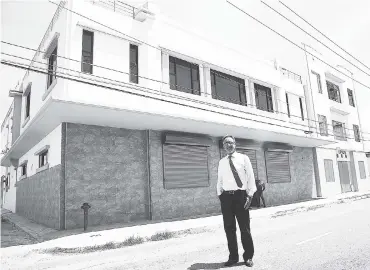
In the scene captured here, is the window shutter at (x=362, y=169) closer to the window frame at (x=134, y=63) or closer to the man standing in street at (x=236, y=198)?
the window frame at (x=134, y=63)

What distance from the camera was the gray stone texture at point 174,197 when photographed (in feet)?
37.8

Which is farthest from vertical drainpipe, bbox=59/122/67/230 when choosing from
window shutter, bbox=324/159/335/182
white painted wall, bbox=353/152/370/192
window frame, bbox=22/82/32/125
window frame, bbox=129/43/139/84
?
white painted wall, bbox=353/152/370/192

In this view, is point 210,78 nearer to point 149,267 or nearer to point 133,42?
point 133,42

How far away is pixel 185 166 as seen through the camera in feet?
41.5

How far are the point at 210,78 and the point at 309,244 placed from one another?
35.3 ft

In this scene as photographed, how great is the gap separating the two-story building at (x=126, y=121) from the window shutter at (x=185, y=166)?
0.14 ft

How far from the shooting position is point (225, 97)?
15.6 m

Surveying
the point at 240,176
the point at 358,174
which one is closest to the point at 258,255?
the point at 240,176

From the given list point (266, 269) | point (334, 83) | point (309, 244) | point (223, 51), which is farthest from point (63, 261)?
point (334, 83)

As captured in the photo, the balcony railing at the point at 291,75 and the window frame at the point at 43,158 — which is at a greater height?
the balcony railing at the point at 291,75

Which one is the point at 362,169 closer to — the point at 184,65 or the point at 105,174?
the point at 184,65

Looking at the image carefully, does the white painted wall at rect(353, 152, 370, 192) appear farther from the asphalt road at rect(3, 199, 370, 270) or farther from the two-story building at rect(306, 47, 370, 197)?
the asphalt road at rect(3, 199, 370, 270)

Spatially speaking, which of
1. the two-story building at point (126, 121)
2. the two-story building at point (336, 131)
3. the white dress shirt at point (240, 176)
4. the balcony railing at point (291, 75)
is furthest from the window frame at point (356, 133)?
the white dress shirt at point (240, 176)

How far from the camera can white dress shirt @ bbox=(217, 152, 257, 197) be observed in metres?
4.33
